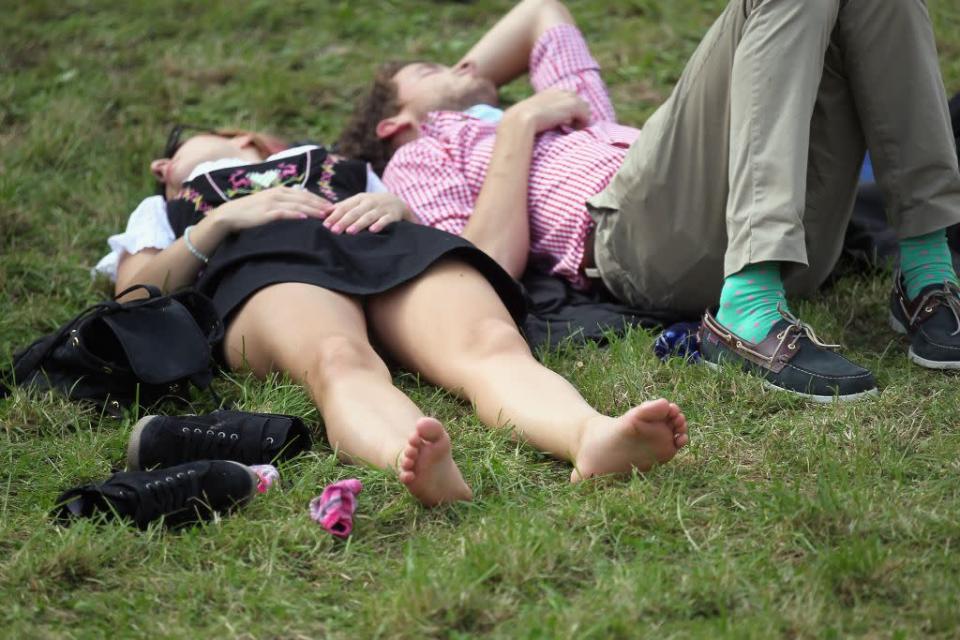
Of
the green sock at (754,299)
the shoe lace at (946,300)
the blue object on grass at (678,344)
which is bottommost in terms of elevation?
the blue object on grass at (678,344)

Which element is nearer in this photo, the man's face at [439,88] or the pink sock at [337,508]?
the pink sock at [337,508]

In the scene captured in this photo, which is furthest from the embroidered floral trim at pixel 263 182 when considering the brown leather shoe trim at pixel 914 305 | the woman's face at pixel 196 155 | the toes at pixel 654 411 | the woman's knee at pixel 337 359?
the brown leather shoe trim at pixel 914 305

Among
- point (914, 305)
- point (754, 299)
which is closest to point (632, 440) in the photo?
point (754, 299)

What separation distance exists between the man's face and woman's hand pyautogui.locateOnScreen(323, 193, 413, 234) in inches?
32.9

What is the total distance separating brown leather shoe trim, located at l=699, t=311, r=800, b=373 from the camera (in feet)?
9.41

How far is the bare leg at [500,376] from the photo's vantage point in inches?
94.5

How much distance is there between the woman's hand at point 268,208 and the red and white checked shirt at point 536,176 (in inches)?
17.4

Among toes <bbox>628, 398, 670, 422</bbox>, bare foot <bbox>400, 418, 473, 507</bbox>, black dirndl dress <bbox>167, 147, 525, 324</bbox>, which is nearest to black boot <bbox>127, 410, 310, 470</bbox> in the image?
bare foot <bbox>400, 418, 473, 507</bbox>

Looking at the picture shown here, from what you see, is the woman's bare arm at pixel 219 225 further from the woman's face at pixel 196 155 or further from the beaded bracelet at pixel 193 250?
the woman's face at pixel 196 155

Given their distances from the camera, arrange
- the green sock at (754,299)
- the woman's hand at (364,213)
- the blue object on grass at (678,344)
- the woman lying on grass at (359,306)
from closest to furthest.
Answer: the woman lying on grass at (359,306)
the green sock at (754,299)
the blue object on grass at (678,344)
the woman's hand at (364,213)

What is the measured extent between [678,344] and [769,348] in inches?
13.4

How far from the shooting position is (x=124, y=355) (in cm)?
299

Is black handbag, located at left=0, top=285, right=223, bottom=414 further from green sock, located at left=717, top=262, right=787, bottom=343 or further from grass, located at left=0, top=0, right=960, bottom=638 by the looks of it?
green sock, located at left=717, top=262, right=787, bottom=343

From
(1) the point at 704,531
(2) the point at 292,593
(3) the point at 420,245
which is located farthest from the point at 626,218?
(2) the point at 292,593
